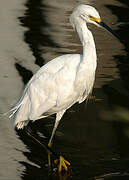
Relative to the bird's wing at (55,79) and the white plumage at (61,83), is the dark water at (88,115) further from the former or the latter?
the bird's wing at (55,79)

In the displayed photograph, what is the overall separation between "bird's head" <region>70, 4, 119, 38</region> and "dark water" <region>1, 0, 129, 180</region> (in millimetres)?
1584

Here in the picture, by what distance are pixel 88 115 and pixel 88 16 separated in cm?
213

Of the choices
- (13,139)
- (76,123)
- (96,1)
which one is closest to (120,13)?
(96,1)

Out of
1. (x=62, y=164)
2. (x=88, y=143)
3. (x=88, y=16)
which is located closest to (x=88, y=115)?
(x=88, y=143)

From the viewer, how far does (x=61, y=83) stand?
6.89 metres

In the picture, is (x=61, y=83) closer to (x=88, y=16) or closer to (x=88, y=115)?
(x=88, y=16)

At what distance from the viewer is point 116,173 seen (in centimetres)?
645

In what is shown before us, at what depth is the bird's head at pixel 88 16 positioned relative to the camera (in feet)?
21.6

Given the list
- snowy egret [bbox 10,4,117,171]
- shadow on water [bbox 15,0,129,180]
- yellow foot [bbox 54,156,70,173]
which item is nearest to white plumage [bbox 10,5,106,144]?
snowy egret [bbox 10,4,117,171]

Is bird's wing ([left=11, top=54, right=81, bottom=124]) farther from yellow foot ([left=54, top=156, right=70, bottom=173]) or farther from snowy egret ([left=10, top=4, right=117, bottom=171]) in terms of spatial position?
yellow foot ([left=54, top=156, right=70, bottom=173])

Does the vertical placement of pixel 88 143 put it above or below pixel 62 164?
below

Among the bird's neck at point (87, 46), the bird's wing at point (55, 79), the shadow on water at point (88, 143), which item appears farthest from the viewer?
the bird's wing at point (55, 79)

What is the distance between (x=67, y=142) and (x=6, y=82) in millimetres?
2426

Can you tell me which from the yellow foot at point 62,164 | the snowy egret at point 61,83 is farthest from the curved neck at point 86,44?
the yellow foot at point 62,164
